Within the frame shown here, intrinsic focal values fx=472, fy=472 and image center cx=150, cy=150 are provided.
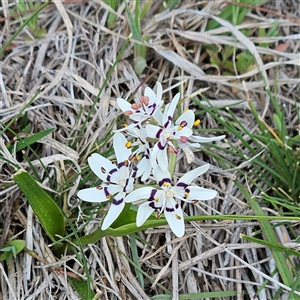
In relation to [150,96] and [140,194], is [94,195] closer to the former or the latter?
[140,194]

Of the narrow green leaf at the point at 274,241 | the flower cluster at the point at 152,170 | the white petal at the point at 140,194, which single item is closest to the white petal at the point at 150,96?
the flower cluster at the point at 152,170

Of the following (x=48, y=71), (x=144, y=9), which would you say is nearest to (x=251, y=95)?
(x=144, y=9)

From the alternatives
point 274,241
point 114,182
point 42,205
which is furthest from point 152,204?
point 274,241

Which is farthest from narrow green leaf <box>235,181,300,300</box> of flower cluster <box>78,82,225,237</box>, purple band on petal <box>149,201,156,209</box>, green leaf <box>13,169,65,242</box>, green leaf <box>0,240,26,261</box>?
green leaf <box>0,240,26,261</box>

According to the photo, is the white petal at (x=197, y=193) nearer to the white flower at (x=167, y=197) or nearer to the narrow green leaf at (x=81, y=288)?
the white flower at (x=167, y=197)

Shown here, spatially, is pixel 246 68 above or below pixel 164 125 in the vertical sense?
below

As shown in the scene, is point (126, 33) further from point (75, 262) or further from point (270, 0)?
point (75, 262)
